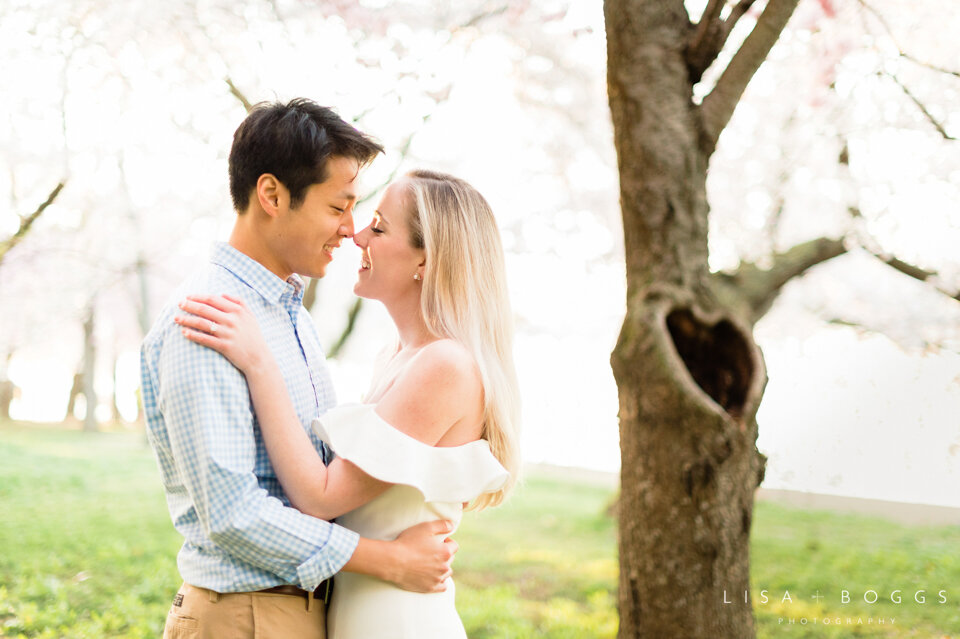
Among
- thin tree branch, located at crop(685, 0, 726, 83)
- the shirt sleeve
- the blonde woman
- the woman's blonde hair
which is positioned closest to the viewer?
the shirt sleeve

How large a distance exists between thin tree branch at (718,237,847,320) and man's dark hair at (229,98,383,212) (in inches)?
102

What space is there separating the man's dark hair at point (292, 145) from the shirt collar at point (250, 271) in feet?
0.44

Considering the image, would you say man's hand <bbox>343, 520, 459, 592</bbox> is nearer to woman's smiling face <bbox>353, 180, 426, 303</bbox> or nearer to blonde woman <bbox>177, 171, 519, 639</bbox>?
blonde woman <bbox>177, 171, 519, 639</bbox>

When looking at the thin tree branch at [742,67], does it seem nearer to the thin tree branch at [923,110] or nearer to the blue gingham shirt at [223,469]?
the blue gingham shirt at [223,469]

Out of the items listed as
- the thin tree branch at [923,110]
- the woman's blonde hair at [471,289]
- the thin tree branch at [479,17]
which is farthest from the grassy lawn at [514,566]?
the thin tree branch at [479,17]

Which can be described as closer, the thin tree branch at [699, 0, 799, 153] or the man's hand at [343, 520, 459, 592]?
the man's hand at [343, 520, 459, 592]

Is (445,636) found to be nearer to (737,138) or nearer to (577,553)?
(577,553)

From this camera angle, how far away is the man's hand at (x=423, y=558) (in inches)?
69.6

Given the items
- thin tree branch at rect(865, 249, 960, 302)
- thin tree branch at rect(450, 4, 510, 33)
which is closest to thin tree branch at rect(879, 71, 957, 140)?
thin tree branch at rect(865, 249, 960, 302)

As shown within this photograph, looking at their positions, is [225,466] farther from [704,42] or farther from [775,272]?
[775,272]

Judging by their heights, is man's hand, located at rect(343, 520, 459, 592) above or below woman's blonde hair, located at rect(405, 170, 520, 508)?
below

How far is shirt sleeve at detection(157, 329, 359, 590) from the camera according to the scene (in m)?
1.54

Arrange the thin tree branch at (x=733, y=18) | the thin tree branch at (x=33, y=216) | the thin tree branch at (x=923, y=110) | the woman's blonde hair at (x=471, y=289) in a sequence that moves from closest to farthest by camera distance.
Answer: the woman's blonde hair at (x=471, y=289) → the thin tree branch at (x=733, y=18) → the thin tree branch at (x=33, y=216) → the thin tree branch at (x=923, y=110)

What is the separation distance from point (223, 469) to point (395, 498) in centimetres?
44
